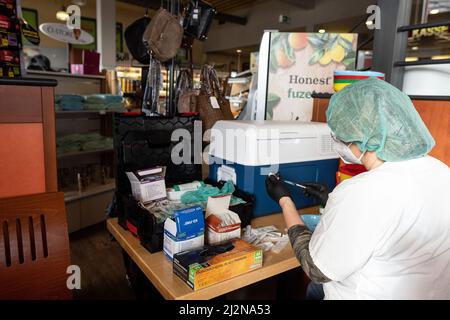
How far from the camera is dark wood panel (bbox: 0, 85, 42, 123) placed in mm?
1230

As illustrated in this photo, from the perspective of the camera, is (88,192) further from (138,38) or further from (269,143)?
(269,143)

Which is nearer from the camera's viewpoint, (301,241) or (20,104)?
(301,241)

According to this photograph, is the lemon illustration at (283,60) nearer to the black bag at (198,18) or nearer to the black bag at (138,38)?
the black bag at (198,18)

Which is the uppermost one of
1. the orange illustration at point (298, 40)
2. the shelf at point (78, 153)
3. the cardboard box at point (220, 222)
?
the orange illustration at point (298, 40)

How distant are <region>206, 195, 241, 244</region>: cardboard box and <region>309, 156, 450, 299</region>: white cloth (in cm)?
31

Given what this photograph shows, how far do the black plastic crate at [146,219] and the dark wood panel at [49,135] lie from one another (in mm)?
289

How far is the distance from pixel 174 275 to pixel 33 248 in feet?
1.71

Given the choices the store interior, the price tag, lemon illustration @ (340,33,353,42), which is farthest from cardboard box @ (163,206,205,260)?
lemon illustration @ (340,33,353,42)

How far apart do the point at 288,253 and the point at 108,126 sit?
3.55 m

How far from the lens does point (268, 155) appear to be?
148 centimetres

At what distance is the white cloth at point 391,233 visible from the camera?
33.3 inches

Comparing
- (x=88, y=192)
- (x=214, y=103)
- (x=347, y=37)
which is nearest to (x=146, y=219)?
(x=214, y=103)

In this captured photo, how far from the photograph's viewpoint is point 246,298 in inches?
66.9

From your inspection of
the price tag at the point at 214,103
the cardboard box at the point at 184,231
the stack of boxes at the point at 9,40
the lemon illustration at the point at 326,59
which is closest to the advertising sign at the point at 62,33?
the stack of boxes at the point at 9,40
